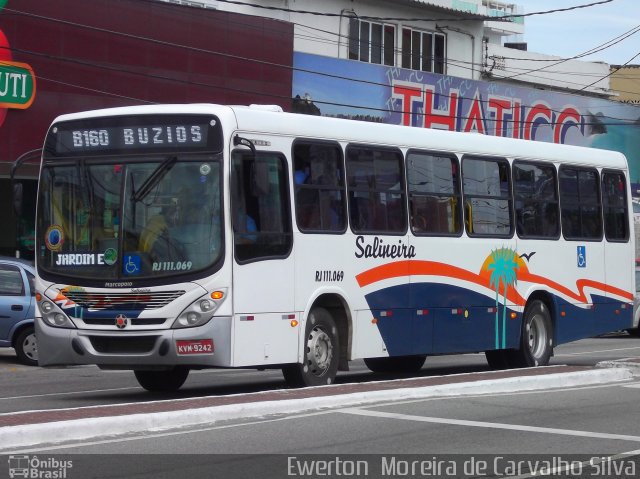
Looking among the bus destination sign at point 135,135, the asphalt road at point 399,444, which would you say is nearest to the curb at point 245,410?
the asphalt road at point 399,444

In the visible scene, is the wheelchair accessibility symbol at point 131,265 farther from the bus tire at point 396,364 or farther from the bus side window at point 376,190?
the bus tire at point 396,364

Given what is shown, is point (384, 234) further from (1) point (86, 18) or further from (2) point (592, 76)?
(2) point (592, 76)

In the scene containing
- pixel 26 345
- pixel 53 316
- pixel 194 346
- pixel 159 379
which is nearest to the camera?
pixel 194 346

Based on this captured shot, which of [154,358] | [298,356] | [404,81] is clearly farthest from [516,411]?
[404,81]

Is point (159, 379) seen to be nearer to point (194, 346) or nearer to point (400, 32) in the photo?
point (194, 346)

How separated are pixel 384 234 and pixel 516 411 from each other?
143 inches

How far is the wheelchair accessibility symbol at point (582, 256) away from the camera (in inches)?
744

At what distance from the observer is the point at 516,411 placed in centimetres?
1251

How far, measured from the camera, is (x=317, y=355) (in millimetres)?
14297

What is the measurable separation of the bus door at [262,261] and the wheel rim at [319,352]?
1.27 feet

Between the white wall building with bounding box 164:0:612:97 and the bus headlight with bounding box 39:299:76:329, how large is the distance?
2336 cm

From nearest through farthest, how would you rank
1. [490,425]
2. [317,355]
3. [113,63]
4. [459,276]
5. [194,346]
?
[490,425] < [194,346] < [317,355] < [459,276] < [113,63]

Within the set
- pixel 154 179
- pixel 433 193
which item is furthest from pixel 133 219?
pixel 433 193

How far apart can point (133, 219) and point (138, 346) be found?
55.0 inches
